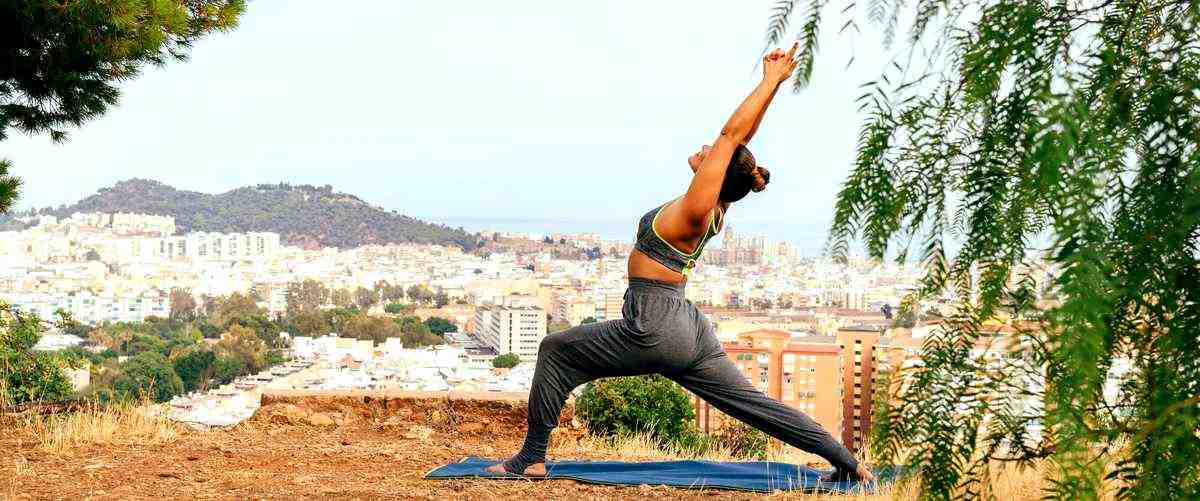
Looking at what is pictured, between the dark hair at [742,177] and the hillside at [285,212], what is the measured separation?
83.4m

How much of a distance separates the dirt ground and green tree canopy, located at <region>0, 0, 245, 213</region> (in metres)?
1.69

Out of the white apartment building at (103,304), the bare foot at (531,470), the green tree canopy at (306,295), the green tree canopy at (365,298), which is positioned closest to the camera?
the bare foot at (531,470)

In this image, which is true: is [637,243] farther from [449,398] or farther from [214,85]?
[214,85]

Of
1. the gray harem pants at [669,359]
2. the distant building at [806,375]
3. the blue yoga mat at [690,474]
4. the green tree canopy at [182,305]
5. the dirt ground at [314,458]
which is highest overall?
the gray harem pants at [669,359]

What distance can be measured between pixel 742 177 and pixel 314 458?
2.60 m

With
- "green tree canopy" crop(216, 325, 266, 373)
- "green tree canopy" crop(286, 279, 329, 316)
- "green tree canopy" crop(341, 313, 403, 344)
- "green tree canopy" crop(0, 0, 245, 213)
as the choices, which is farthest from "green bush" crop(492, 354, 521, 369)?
"green tree canopy" crop(0, 0, 245, 213)

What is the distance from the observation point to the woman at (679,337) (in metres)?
4.19

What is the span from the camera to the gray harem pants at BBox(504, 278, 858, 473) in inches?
167

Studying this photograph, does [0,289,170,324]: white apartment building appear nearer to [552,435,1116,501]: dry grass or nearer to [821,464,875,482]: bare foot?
[552,435,1116,501]: dry grass

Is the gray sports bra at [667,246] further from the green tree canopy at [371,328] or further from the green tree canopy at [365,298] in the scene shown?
the green tree canopy at [365,298]

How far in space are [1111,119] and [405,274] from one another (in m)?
80.9

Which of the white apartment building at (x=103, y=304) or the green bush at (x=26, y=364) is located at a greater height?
the green bush at (x=26, y=364)

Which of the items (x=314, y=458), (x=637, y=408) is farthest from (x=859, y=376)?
(x=314, y=458)

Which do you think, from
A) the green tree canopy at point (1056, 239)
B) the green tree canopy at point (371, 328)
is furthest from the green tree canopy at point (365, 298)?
the green tree canopy at point (1056, 239)
